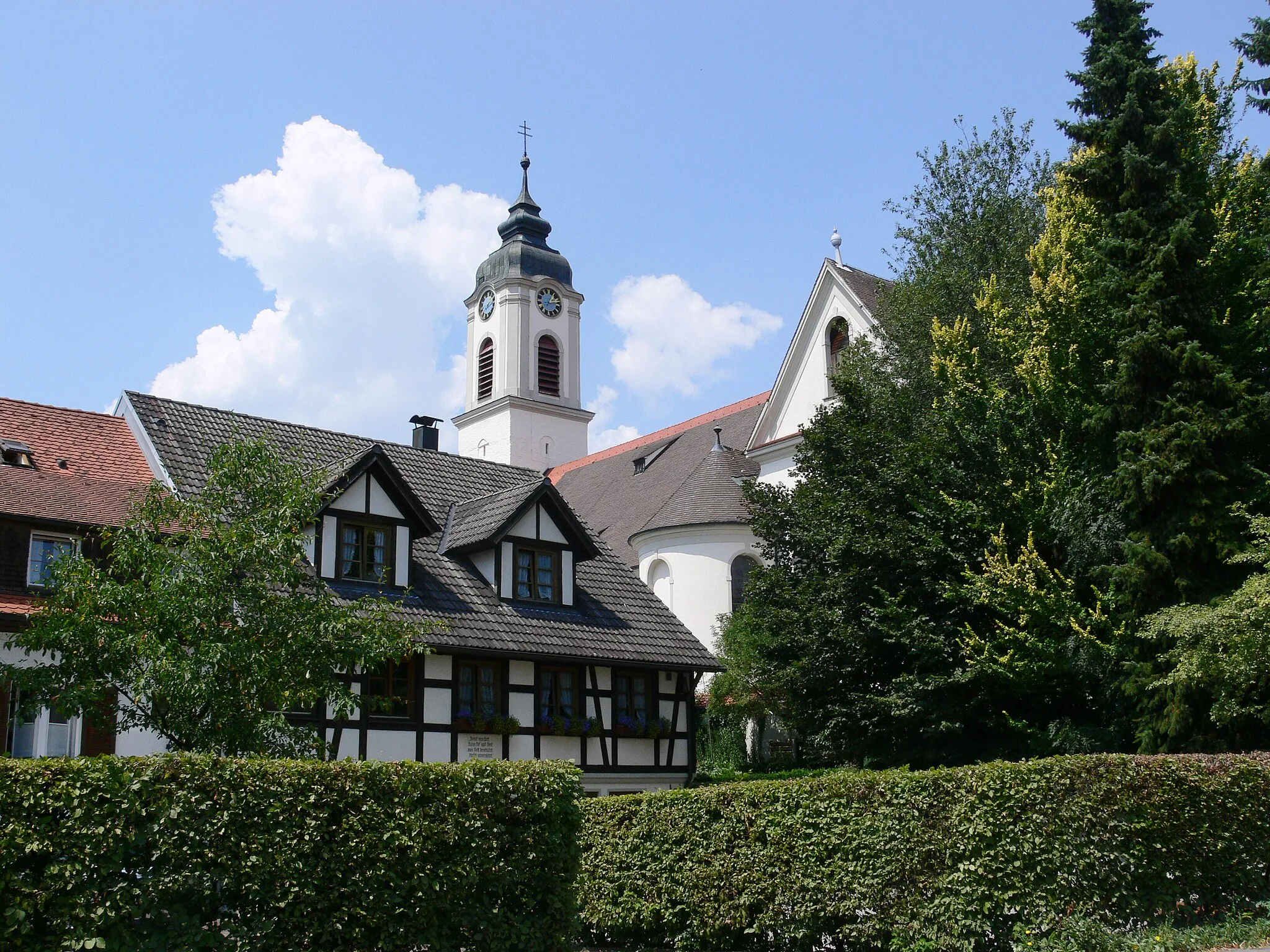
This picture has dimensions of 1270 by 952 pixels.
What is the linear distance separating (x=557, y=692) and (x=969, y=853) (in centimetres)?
1250

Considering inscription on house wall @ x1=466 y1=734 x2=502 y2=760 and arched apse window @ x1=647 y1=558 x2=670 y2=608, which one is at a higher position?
arched apse window @ x1=647 y1=558 x2=670 y2=608

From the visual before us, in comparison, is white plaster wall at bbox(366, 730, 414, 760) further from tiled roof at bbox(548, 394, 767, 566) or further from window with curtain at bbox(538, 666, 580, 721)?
tiled roof at bbox(548, 394, 767, 566)

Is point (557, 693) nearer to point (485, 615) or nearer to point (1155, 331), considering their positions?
point (485, 615)

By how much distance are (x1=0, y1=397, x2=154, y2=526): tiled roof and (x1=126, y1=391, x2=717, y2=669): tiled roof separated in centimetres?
91

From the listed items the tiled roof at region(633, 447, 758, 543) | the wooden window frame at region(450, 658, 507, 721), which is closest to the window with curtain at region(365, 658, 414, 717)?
the wooden window frame at region(450, 658, 507, 721)

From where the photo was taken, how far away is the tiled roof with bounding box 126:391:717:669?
23.9 metres

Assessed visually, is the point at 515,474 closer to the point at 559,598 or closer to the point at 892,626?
the point at 559,598

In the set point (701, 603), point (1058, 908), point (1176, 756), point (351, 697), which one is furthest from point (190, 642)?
point (701, 603)

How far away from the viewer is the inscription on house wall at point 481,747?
77.3ft

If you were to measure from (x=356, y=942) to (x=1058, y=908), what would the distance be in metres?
7.18

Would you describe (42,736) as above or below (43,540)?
below

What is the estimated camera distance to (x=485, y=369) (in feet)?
221

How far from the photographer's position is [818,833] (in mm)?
14961

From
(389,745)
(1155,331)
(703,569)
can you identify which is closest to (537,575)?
(389,745)
